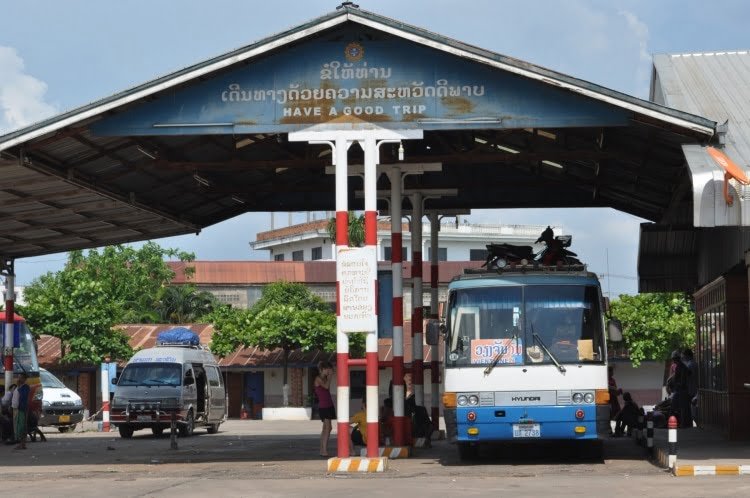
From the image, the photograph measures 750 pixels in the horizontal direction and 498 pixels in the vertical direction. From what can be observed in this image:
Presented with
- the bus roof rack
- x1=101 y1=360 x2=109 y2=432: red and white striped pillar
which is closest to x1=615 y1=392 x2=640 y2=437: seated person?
the bus roof rack

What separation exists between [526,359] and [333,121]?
16.1 ft

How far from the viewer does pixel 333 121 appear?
21.0 metres

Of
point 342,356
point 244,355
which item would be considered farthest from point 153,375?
point 244,355

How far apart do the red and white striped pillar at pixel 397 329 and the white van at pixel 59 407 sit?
1919 centimetres

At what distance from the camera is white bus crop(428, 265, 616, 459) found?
19516 millimetres

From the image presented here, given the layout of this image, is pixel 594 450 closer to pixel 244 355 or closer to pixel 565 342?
pixel 565 342

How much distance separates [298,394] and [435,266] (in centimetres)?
3631

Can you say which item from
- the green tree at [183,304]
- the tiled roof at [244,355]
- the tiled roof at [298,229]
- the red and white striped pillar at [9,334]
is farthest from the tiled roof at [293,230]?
the red and white striped pillar at [9,334]

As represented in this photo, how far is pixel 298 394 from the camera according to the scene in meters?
64.8

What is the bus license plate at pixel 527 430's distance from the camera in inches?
770

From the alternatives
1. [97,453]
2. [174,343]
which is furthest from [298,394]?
[97,453]

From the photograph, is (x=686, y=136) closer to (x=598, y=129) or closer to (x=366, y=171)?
(x=598, y=129)

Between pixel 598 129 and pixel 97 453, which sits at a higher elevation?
pixel 598 129

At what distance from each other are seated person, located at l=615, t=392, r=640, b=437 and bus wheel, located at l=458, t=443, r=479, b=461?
659cm
